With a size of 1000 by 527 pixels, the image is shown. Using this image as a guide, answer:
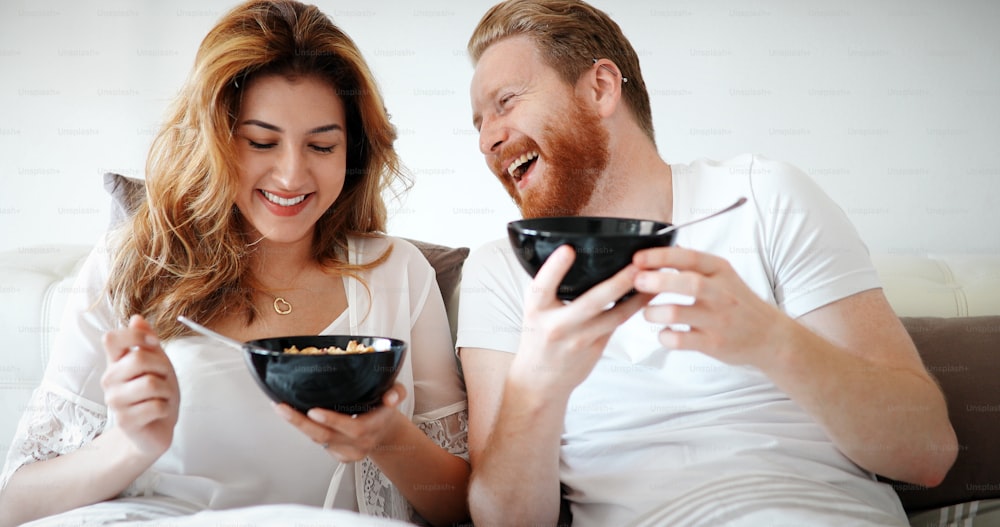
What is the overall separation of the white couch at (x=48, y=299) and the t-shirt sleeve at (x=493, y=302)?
1.07 feet

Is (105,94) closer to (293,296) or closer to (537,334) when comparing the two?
(293,296)

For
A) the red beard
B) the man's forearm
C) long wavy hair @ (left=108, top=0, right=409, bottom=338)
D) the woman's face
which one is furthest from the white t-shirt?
long wavy hair @ (left=108, top=0, right=409, bottom=338)

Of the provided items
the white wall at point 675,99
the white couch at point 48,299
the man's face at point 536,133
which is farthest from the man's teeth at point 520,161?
the white wall at point 675,99

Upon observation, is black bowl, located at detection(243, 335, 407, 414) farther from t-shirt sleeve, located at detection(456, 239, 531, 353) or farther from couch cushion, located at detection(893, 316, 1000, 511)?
couch cushion, located at detection(893, 316, 1000, 511)

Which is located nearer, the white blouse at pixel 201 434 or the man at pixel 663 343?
the man at pixel 663 343

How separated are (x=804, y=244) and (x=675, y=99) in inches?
64.4

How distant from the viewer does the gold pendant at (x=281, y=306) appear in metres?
1.67

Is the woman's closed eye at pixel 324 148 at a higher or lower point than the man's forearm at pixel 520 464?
higher

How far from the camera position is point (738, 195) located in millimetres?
1544

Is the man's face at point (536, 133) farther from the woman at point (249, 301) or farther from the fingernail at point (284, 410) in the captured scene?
the fingernail at point (284, 410)

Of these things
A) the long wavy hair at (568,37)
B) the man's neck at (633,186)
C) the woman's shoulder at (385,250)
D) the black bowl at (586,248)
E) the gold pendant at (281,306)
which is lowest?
the gold pendant at (281,306)

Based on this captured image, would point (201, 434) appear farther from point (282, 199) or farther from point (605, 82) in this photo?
point (605, 82)

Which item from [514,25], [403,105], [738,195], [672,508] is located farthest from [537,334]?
[403,105]

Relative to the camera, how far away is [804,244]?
1432 mm
